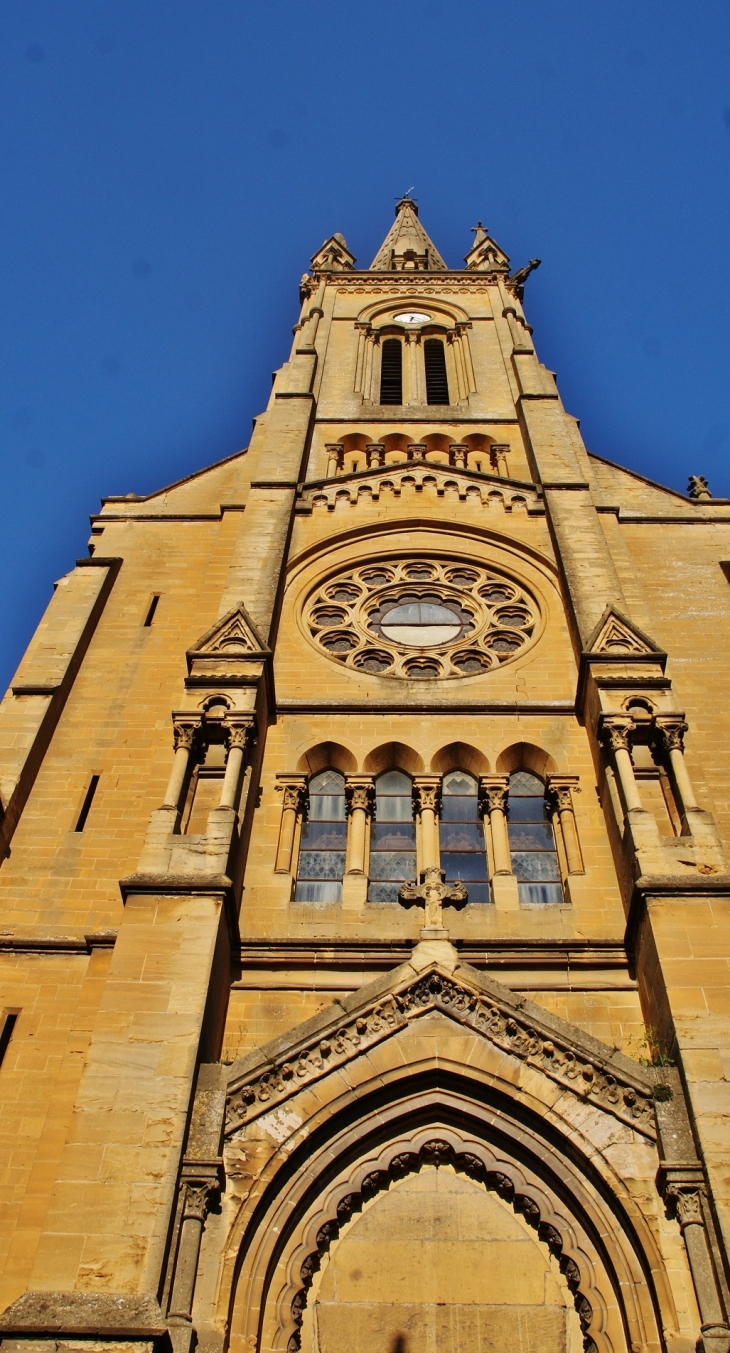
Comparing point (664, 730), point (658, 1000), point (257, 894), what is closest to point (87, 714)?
point (257, 894)

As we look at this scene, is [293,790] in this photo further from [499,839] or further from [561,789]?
[561,789]

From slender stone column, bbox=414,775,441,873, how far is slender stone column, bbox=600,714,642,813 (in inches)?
82.2

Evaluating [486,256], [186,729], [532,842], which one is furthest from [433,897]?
[486,256]

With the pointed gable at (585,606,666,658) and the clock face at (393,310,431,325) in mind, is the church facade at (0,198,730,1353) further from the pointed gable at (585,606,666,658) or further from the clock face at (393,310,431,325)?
the clock face at (393,310,431,325)

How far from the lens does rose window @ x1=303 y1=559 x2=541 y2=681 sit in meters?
17.1

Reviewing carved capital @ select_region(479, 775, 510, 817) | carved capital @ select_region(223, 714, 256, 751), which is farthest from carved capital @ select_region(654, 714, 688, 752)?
carved capital @ select_region(223, 714, 256, 751)

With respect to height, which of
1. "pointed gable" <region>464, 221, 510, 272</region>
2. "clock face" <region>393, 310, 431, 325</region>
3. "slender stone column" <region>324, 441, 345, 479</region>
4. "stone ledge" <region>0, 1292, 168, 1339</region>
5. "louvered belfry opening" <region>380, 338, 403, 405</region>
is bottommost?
"stone ledge" <region>0, 1292, 168, 1339</region>

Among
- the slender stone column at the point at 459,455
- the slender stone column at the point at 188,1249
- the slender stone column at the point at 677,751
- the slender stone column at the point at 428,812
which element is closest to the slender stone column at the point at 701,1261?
the slender stone column at the point at 188,1249

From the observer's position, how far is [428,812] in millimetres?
13953

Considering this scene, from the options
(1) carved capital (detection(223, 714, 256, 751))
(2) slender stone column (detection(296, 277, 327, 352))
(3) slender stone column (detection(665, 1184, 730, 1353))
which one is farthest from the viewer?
(2) slender stone column (detection(296, 277, 327, 352))

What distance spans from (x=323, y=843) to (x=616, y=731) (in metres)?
3.56

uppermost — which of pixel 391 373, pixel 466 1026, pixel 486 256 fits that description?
pixel 486 256

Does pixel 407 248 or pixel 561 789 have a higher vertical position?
pixel 407 248

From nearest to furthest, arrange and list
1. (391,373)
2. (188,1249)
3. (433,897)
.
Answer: (188,1249) < (433,897) < (391,373)
